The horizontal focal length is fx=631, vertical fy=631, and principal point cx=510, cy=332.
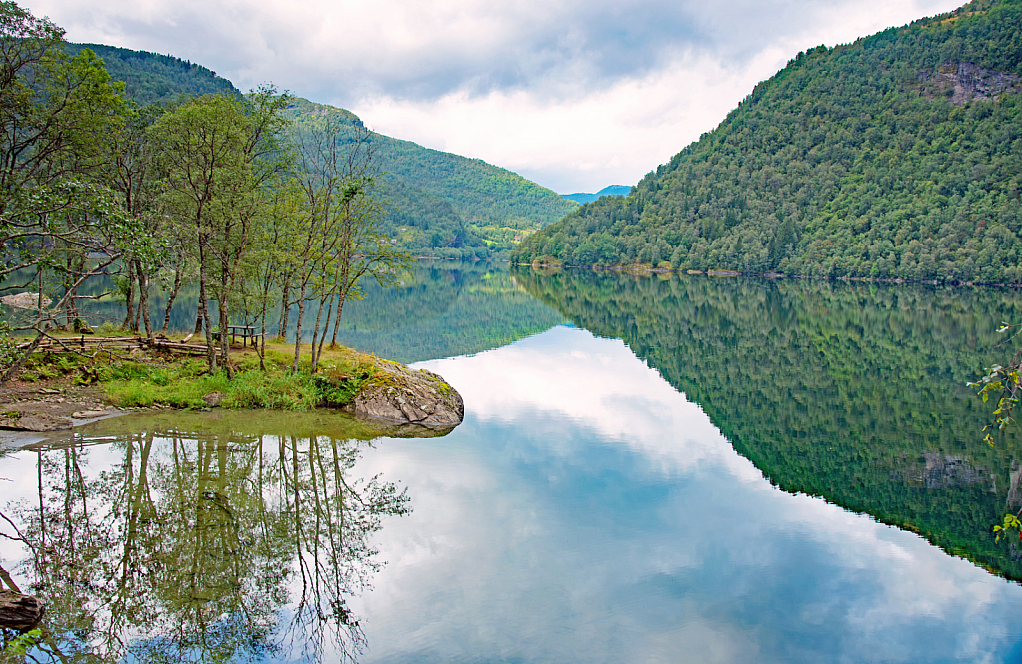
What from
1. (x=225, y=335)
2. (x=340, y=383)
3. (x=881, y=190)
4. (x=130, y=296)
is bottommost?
(x=340, y=383)

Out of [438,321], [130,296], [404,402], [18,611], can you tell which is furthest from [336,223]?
[438,321]

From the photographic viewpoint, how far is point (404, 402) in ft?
79.6

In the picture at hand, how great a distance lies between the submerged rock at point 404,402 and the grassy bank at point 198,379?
588mm

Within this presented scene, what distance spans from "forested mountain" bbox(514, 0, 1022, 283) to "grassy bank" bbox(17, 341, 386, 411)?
130 meters

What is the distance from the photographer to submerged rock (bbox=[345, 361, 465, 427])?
2400cm

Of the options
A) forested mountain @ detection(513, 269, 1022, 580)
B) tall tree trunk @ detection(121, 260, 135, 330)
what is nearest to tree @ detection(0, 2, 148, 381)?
tall tree trunk @ detection(121, 260, 135, 330)

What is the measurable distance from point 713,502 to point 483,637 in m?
9.08

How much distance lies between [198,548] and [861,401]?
92.7 feet

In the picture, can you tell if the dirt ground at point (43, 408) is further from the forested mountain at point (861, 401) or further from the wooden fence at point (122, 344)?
the forested mountain at point (861, 401)

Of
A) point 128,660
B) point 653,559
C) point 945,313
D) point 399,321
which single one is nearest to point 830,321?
point 945,313

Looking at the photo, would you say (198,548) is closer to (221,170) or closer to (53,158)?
(53,158)

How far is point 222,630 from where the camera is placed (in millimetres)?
10203

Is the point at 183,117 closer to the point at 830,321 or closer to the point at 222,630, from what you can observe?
the point at 222,630

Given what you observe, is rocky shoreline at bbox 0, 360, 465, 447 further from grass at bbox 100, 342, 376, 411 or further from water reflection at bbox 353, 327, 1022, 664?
water reflection at bbox 353, 327, 1022, 664
